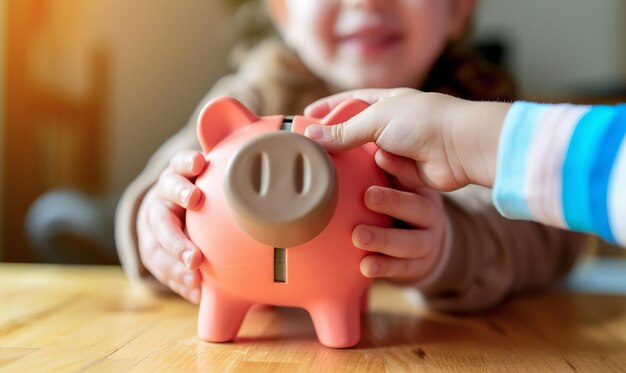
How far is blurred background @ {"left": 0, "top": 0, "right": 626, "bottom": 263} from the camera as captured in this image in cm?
149

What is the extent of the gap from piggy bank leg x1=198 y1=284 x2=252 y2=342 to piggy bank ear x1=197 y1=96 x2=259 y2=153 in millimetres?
123

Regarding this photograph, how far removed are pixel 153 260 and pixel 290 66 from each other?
1.61ft

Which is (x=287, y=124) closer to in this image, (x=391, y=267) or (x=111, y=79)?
(x=391, y=267)

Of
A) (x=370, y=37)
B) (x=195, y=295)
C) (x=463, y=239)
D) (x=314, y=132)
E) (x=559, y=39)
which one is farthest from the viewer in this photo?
(x=559, y=39)

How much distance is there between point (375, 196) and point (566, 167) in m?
0.15

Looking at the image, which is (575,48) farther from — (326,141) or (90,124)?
(326,141)

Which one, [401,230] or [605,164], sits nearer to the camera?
[605,164]

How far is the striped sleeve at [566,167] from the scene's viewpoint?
0.41m

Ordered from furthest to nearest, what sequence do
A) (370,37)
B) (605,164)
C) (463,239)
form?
(370,37) < (463,239) < (605,164)

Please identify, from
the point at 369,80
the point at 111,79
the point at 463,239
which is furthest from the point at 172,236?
the point at 111,79

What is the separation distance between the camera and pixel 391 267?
547mm

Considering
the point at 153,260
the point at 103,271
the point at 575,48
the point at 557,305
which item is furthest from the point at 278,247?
the point at 575,48

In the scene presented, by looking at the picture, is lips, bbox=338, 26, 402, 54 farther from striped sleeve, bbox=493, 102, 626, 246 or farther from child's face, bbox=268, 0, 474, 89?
striped sleeve, bbox=493, 102, 626, 246

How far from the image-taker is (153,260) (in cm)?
67
